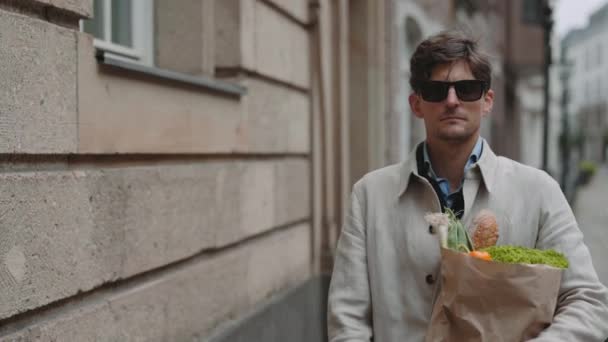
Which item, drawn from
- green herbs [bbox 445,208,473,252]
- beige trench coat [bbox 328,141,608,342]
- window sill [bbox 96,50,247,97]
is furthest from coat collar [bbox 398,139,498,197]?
window sill [bbox 96,50,247,97]

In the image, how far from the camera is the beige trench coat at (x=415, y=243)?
2131mm

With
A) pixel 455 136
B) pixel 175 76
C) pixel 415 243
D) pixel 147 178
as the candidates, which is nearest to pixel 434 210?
pixel 415 243

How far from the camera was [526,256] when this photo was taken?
1934 millimetres

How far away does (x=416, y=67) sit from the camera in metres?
2.30

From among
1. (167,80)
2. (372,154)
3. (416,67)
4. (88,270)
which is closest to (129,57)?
(167,80)

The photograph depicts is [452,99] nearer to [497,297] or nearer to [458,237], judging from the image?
[458,237]

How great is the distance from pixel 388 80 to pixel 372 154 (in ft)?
3.57

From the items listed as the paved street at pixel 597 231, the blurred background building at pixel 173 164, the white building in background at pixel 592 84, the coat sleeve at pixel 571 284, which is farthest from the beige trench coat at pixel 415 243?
the white building in background at pixel 592 84

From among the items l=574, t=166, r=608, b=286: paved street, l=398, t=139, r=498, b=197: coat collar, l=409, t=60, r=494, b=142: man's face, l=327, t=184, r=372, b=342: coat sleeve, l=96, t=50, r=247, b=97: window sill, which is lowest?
l=574, t=166, r=608, b=286: paved street

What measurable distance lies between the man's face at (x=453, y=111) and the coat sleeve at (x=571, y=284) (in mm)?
280

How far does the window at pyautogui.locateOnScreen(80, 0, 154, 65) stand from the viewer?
13.8ft

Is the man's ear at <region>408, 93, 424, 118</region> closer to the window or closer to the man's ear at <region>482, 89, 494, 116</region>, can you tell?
the man's ear at <region>482, 89, 494, 116</region>

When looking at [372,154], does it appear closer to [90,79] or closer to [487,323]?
[90,79]

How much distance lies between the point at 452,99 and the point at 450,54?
0.14 m
